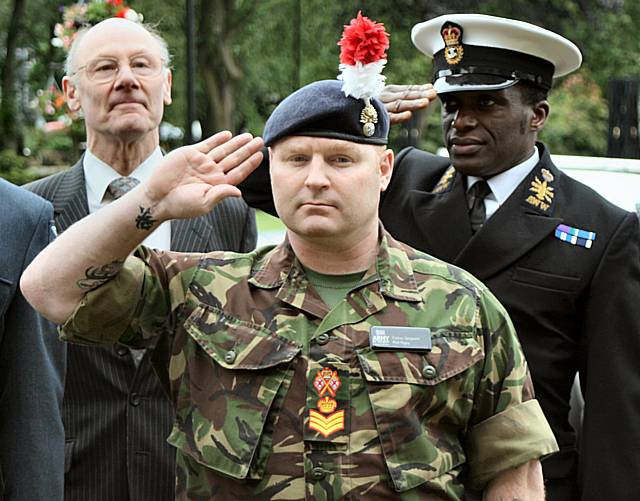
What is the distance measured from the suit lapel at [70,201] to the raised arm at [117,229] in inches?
46.9

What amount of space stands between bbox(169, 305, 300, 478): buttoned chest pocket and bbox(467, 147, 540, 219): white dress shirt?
1427mm

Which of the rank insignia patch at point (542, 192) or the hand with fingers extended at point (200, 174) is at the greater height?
the hand with fingers extended at point (200, 174)

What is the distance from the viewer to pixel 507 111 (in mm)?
3895

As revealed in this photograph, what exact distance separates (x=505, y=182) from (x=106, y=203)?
1.30 m

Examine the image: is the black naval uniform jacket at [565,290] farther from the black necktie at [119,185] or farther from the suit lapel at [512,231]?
the black necktie at [119,185]

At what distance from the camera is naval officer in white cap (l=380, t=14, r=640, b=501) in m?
3.67

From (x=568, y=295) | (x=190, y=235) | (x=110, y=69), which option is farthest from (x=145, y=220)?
(x=568, y=295)

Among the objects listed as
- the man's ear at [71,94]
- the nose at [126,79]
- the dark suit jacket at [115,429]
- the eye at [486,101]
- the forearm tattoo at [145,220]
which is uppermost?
the forearm tattoo at [145,220]

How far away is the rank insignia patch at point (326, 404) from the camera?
2.72 m

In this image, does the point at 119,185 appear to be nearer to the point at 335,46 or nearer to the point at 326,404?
the point at 326,404

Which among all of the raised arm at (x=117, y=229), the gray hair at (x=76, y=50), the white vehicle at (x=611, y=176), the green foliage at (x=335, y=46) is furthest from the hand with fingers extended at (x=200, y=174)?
the green foliage at (x=335, y=46)

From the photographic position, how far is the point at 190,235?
12.7 feet

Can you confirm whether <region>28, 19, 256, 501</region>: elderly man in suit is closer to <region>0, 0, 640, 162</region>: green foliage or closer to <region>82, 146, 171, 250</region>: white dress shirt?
<region>82, 146, 171, 250</region>: white dress shirt

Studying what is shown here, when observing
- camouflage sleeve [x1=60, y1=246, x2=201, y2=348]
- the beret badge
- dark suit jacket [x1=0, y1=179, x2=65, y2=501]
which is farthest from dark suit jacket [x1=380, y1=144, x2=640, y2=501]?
dark suit jacket [x1=0, y1=179, x2=65, y2=501]
